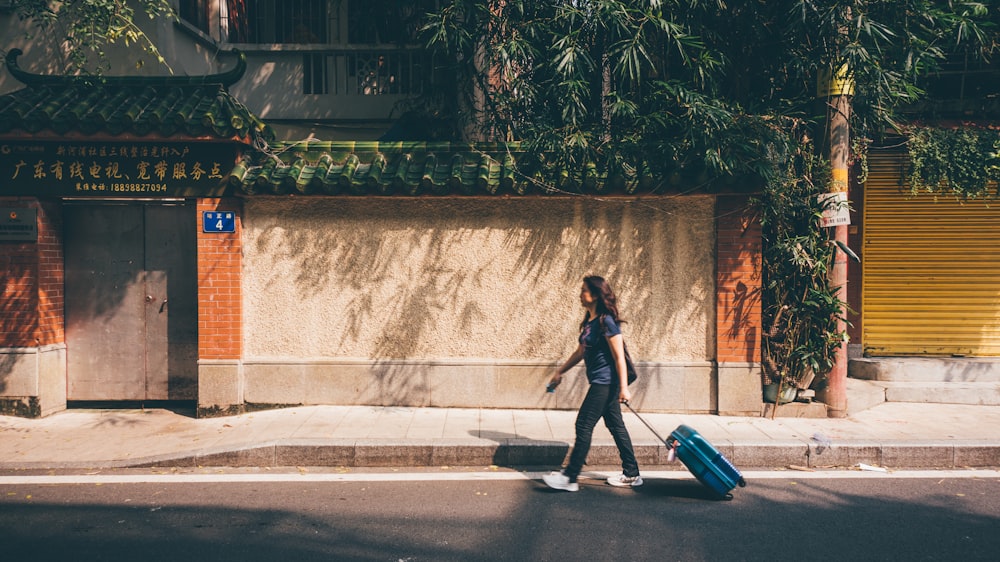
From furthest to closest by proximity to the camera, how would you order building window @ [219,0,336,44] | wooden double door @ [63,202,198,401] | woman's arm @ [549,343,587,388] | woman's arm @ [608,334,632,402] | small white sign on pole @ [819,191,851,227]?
building window @ [219,0,336,44]
wooden double door @ [63,202,198,401]
small white sign on pole @ [819,191,851,227]
woman's arm @ [549,343,587,388]
woman's arm @ [608,334,632,402]

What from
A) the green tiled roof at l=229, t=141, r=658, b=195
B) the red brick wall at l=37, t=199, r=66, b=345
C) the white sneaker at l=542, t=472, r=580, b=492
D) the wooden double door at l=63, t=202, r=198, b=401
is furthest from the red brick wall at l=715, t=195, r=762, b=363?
the red brick wall at l=37, t=199, r=66, b=345

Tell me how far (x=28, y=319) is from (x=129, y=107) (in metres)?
2.65

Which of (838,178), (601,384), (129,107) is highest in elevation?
(129,107)

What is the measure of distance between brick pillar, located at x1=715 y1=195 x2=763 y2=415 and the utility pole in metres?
0.81

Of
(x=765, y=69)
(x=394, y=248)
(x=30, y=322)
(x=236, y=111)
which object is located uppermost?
(x=765, y=69)

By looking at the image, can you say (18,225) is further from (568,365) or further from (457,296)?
(568,365)

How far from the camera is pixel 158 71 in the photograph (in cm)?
904

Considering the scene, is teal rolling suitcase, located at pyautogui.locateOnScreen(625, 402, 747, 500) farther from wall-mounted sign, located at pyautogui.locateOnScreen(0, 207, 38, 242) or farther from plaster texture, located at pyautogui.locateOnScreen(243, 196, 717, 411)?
wall-mounted sign, located at pyautogui.locateOnScreen(0, 207, 38, 242)

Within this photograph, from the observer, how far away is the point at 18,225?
7.54 metres

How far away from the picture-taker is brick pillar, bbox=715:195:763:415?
765 cm

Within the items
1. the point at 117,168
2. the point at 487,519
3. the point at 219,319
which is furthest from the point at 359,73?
the point at 487,519

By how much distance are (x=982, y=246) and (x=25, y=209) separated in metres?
11.9

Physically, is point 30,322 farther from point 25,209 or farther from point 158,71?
point 158,71

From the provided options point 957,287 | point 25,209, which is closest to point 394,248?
point 25,209
